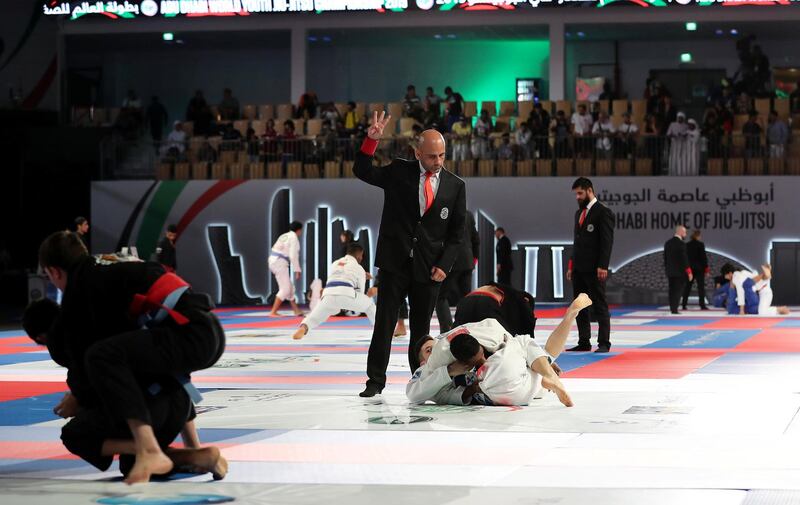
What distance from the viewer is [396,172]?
28.5ft

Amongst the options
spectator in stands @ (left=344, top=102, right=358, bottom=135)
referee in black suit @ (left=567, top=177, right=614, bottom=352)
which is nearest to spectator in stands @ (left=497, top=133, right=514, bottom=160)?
spectator in stands @ (left=344, top=102, right=358, bottom=135)

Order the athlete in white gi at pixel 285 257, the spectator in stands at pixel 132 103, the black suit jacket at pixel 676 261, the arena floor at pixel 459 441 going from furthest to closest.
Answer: the spectator in stands at pixel 132 103
the black suit jacket at pixel 676 261
the athlete in white gi at pixel 285 257
the arena floor at pixel 459 441

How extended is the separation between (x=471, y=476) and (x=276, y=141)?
22949 millimetres

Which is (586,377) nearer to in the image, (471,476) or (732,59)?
(471,476)

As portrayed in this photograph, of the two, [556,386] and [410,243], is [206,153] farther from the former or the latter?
[556,386]

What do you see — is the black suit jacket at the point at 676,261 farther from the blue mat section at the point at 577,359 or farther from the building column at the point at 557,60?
the blue mat section at the point at 577,359

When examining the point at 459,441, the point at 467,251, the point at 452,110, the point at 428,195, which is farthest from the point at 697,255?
the point at 459,441

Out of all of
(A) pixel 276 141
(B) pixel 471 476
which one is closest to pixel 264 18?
(A) pixel 276 141

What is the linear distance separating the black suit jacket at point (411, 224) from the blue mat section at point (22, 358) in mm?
5217

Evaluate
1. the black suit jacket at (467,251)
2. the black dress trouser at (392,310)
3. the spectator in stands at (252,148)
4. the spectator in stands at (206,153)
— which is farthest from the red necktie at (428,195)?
the spectator in stands at (206,153)

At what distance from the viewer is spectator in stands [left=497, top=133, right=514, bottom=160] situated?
89.2 feet

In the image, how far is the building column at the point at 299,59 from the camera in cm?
3075

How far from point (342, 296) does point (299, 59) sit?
1792 cm

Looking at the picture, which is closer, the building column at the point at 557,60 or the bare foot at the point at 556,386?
the bare foot at the point at 556,386
